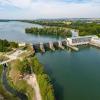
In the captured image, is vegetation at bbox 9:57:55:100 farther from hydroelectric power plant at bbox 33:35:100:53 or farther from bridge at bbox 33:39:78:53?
hydroelectric power plant at bbox 33:35:100:53

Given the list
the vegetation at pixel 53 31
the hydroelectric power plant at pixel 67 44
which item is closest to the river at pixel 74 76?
the hydroelectric power plant at pixel 67 44

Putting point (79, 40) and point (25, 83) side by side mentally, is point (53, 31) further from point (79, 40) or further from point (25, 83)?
point (25, 83)

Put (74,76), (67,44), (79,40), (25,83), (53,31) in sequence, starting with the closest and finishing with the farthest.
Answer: (25,83), (74,76), (67,44), (79,40), (53,31)

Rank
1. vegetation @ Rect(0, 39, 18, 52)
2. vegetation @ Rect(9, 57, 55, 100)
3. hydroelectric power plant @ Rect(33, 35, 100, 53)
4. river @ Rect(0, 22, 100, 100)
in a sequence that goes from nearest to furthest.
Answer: vegetation @ Rect(9, 57, 55, 100)
river @ Rect(0, 22, 100, 100)
vegetation @ Rect(0, 39, 18, 52)
hydroelectric power plant @ Rect(33, 35, 100, 53)

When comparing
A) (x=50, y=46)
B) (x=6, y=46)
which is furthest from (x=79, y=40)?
(x=6, y=46)

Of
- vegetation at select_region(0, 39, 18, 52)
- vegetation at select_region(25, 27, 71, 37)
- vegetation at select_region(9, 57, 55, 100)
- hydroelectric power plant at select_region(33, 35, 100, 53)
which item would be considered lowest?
vegetation at select_region(25, 27, 71, 37)

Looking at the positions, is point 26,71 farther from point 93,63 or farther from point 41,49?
point 41,49

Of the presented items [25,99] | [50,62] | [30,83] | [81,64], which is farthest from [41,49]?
[25,99]

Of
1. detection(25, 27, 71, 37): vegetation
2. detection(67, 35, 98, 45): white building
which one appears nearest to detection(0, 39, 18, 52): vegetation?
detection(67, 35, 98, 45): white building

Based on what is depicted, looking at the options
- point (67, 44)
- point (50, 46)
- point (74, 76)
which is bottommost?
point (67, 44)

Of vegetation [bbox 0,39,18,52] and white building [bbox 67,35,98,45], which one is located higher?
vegetation [bbox 0,39,18,52]

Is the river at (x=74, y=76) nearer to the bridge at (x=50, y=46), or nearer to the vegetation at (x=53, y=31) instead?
the bridge at (x=50, y=46)
